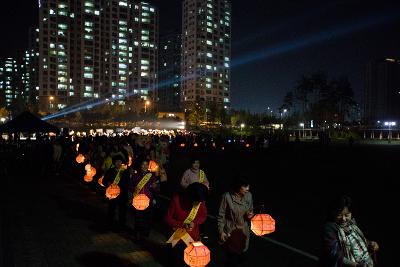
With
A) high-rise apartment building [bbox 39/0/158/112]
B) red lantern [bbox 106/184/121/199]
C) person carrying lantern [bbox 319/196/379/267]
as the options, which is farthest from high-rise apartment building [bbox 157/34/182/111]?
person carrying lantern [bbox 319/196/379/267]

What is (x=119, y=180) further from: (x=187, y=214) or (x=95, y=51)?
(x=95, y=51)

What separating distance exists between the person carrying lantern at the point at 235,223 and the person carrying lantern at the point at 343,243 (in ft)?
3.42

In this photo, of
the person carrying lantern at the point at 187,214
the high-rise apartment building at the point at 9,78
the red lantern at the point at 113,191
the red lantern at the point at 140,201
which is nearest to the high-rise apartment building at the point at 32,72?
the high-rise apartment building at the point at 9,78

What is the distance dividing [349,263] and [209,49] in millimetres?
137058

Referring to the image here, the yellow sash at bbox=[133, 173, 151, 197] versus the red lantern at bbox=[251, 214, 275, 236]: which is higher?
the yellow sash at bbox=[133, 173, 151, 197]

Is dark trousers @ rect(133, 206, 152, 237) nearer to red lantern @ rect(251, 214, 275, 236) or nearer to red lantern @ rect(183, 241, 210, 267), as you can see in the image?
red lantern @ rect(251, 214, 275, 236)

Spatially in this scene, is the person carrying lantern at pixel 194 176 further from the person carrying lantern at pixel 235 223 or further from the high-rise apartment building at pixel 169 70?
the high-rise apartment building at pixel 169 70

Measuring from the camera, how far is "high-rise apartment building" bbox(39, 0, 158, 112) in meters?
117

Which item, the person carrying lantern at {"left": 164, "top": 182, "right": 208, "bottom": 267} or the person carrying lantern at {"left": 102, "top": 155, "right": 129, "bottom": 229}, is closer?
the person carrying lantern at {"left": 164, "top": 182, "right": 208, "bottom": 267}

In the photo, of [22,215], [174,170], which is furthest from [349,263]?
[174,170]

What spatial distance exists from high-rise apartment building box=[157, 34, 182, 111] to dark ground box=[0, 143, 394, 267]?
144 m

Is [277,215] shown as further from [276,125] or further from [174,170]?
[276,125]

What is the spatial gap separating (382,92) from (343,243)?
133500 millimetres

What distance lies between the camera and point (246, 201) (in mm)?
4930
